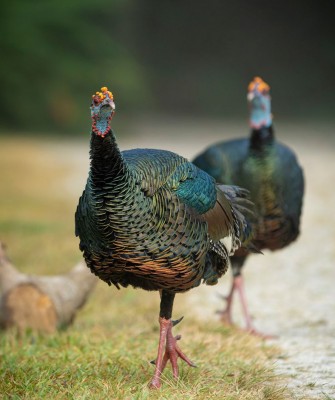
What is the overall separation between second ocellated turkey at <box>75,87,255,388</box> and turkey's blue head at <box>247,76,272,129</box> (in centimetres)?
155

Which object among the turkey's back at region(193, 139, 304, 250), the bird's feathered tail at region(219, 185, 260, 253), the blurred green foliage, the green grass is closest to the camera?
the green grass

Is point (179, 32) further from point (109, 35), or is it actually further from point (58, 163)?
point (58, 163)

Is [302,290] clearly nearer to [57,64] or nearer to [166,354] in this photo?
[166,354]

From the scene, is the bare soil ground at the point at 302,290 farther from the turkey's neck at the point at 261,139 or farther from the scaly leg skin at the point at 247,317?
the turkey's neck at the point at 261,139

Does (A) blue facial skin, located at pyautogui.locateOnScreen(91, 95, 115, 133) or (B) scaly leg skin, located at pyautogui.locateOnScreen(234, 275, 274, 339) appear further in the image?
(B) scaly leg skin, located at pyautogui.locateOnScreen(234, 275, 274, 339)

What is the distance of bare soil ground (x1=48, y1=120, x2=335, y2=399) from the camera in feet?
16.1

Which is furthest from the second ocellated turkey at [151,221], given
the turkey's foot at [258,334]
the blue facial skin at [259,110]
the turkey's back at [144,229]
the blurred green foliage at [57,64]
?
the blurred green foliage at [57,64]

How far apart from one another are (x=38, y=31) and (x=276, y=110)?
6.49 metres

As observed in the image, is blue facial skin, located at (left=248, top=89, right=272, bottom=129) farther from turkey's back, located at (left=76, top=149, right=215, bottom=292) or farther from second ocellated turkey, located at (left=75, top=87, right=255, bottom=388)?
turkey's back, located at (left=76, top=149, right=215, bottom=292)

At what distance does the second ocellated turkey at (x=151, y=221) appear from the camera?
12.5 feet

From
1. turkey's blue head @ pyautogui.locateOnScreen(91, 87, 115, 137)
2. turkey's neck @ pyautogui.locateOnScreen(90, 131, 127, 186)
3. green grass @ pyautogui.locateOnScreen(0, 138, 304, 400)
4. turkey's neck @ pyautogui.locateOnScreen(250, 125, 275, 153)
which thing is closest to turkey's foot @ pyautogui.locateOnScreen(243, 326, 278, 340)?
green grass @ pyautogui.locateOnScreen(0, 138, 304, 400)

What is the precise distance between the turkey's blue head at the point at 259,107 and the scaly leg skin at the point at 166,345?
6.43 ft

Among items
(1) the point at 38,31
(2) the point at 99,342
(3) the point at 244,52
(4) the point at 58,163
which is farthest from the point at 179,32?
(2) the point at 99,342

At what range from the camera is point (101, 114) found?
148 inches
